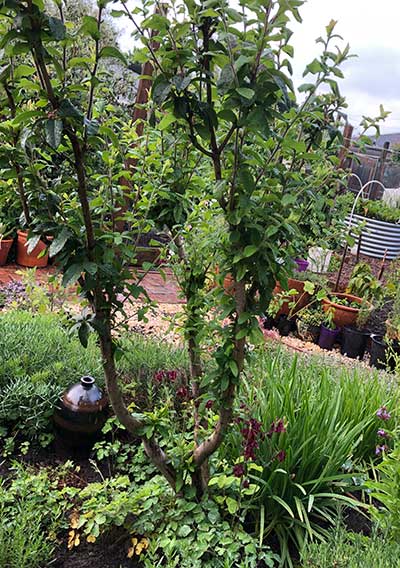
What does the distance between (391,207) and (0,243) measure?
5593 mm

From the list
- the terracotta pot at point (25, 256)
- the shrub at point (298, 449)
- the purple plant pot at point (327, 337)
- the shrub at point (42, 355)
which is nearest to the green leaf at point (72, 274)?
the shrub at point (298, 449)

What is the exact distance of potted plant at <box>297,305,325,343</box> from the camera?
410cm

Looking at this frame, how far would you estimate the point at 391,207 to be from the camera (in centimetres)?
735

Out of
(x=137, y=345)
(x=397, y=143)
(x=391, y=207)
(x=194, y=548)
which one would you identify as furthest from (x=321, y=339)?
(x=397, y=143)

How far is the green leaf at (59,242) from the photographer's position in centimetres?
104

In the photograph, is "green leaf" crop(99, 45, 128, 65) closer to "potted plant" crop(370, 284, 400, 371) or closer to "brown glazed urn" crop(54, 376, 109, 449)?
"brown glazed urn" crop(54, 376, 109, 449)

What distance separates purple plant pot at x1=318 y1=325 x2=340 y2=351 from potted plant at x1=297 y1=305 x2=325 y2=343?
66mm

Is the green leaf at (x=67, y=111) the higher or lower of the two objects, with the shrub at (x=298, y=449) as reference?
higher

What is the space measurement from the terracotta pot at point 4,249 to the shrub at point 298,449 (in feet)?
10.8

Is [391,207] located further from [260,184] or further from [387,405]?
[260,184]

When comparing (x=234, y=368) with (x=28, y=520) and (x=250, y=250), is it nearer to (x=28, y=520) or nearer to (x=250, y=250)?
(x=250, y=250)

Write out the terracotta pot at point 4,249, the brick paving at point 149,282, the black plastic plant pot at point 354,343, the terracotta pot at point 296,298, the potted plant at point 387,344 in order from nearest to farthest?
the potted plant at point 387,344, the black plastic plant pot at point 354,343, the terracotta pot at point 296,298, the brick paving at point 149,282, the terracotta pot at point 4,249

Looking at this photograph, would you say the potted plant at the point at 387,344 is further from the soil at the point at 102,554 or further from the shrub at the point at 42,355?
the soil at the point at 102,554

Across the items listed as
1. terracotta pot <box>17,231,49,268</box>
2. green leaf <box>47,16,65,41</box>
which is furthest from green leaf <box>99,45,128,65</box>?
terracotta pot <box>17,231,49,268</box>
